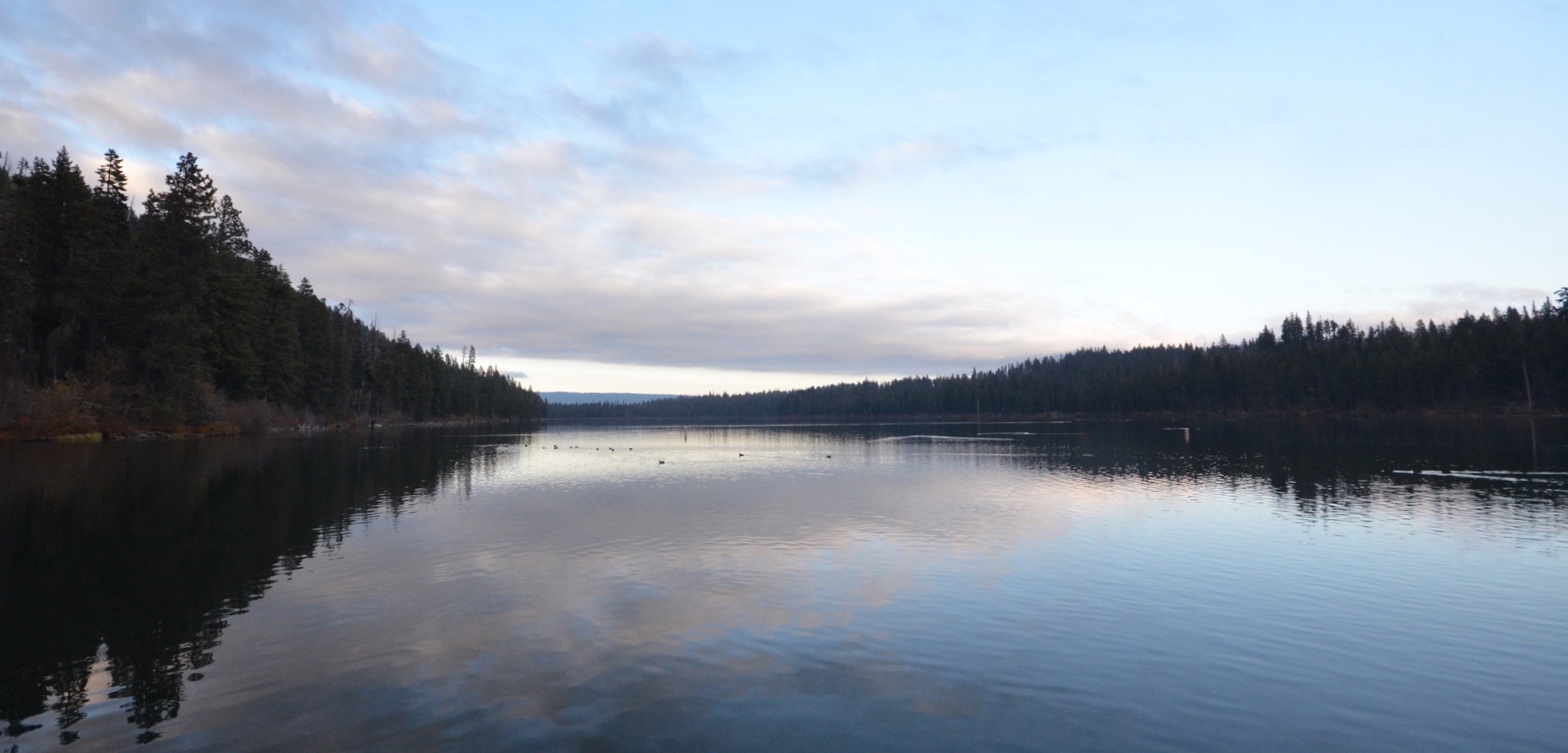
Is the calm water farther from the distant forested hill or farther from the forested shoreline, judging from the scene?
the distant forested hill

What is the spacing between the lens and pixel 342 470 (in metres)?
47.2

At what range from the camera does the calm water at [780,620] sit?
1033cm

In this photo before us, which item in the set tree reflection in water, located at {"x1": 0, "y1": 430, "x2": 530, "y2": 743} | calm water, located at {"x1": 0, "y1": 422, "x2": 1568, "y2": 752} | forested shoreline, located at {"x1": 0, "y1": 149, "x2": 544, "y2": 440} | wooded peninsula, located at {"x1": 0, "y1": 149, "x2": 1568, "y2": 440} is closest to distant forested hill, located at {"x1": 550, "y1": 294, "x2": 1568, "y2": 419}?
wooded peninsula, located at {"x1": 0, "y1": 149, "x2": 1568, "y2": 440}

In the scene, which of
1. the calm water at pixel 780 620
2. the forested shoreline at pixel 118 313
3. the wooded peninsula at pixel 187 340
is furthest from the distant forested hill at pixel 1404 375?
the forested shoreline at pixel 118 313

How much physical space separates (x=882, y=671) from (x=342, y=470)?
4513 cm

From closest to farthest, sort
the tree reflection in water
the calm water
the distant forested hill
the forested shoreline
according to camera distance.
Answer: the calm water → the tree reflection in water → the forested shoreline → the distant forested hill

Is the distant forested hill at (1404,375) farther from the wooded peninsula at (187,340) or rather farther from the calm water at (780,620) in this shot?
the calm water at (780,620)

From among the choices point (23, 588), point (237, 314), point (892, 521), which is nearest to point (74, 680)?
point (23, 588)

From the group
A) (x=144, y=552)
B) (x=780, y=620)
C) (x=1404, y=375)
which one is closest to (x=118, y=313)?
(x=144, y=552)

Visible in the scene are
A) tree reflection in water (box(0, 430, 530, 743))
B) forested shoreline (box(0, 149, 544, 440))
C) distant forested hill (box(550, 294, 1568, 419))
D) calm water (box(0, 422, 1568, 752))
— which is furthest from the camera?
distant forested hill (box(550, 294, 1568, 419))

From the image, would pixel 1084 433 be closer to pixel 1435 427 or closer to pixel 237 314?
pixel 1435 427

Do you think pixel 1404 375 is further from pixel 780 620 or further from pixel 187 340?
pixel 187 340

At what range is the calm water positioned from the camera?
10328 millimetres

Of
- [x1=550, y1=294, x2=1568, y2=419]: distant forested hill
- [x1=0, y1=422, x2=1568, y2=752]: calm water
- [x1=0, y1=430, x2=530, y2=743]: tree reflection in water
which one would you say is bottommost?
[x1=0, y1=422, x2=1568, y2=752]: calm water
